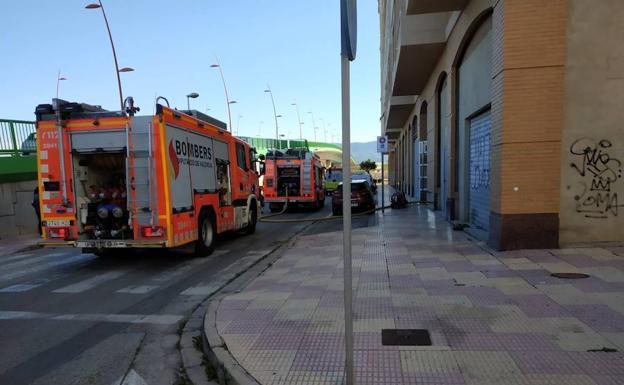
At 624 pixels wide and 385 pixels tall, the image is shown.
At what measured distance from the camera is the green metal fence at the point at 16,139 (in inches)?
573

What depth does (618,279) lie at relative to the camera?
226 inches

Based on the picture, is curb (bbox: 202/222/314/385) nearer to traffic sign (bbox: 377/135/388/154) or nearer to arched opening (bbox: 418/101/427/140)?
traffic sign (bbox: 377/135/388/154)

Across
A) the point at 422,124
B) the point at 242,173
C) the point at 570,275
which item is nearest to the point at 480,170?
the point at 570,275

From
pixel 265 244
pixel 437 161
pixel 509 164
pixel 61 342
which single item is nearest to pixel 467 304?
pixel 509 164


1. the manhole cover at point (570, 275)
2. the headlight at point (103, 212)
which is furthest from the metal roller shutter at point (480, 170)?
the headlight at point (103, 212)

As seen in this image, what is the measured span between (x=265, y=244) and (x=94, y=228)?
14.0 feet

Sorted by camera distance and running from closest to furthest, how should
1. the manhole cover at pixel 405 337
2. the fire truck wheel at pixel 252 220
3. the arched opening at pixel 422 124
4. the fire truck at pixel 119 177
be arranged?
the manhole cover at pixel 405 337 → the fire truck at pixel 119 177 → the fire truck wheel at pixel 252 220 → the arched opening at pixel 422 124

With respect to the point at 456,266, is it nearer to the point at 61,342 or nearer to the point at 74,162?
the point at 61,342

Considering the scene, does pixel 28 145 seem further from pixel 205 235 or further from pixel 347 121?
pixel 347 121

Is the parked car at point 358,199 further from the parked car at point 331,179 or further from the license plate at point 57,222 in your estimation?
the parked car at point 331,179

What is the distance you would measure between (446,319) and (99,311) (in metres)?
4.59

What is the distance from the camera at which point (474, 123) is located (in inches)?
438

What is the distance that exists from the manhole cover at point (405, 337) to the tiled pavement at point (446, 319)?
0.09m

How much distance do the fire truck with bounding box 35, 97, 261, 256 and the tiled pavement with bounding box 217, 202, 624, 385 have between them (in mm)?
2390
